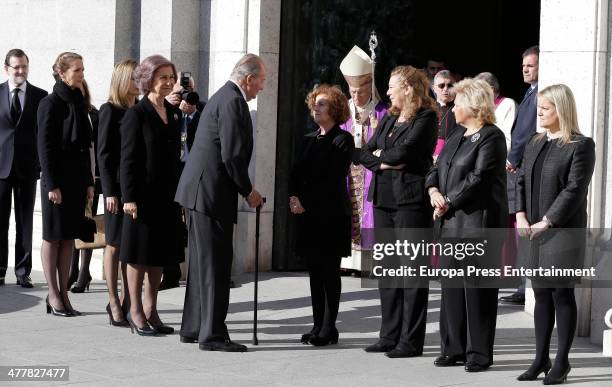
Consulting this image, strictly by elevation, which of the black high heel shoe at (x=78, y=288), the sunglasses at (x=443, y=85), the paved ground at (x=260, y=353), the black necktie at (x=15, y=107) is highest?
the sunglasses at (x=443, y=85)

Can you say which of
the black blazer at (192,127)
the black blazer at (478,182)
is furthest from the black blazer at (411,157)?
the black blazer at (192,127)

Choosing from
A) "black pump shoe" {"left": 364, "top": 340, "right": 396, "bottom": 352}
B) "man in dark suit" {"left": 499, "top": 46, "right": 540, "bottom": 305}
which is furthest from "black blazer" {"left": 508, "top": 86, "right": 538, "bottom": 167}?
"black pump shoe" {"left": 364, "top": 340, "right": 396, "bottom": 352}

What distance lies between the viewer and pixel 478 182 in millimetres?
7758

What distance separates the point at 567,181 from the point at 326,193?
187 centimetres

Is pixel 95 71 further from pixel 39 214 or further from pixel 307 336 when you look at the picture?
pixel 307 336

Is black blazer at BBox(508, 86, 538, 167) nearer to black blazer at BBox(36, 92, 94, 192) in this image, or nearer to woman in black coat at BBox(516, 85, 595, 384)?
woman in black coat at BBox(516, 85, 595, 384)

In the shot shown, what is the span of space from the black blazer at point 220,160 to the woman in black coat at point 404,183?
819mm

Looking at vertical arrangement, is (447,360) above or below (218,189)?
below

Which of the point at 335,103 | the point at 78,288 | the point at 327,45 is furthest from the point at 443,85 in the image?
the point at 78,288

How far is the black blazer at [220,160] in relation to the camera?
8.35 meters

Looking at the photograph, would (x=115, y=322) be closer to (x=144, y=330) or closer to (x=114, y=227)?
(x=144, y=330)

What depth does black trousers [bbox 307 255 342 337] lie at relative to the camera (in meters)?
8.79

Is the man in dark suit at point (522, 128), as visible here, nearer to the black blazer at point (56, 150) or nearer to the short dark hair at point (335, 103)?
the short dark hair at point (335, 103)

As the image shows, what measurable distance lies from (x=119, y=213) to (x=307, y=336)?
1677mm
